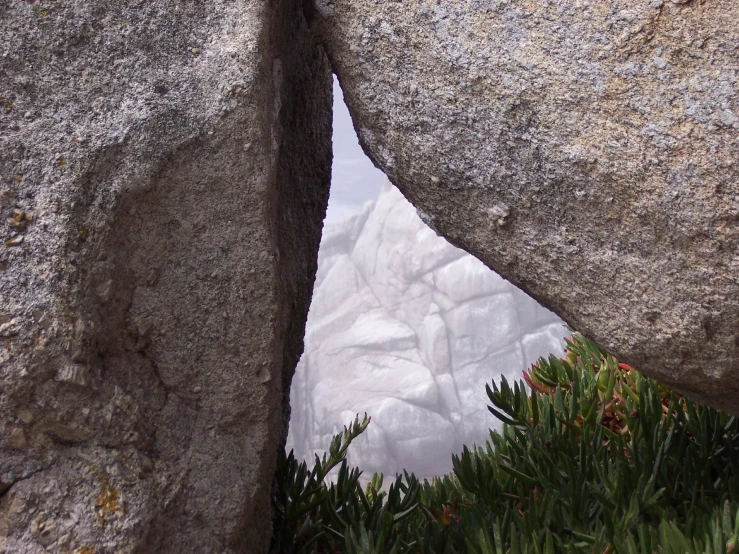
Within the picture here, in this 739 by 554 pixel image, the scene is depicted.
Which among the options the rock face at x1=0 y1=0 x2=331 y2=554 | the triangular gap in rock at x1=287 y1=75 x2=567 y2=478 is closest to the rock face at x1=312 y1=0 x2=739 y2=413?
the rock face at x1=0 y1=0 x2=331 y2=554

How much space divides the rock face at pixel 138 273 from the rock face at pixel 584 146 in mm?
403

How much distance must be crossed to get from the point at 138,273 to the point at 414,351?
974 inches

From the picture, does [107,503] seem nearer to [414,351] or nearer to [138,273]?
[138,273]

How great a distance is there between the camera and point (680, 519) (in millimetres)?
2207

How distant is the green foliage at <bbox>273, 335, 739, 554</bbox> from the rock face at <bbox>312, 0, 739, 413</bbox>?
0.43 metres

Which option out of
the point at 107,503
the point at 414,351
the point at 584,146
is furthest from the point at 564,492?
the point at 414,351

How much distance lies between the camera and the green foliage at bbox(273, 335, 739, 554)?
2.08 m

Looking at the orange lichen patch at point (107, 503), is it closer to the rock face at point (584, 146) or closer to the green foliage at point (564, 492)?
the green foliage at point (564, 492)

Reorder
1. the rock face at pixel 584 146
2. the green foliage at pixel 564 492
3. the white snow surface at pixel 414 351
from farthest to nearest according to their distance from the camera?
the white snow surface at pixel 414 351 → the green foliage at pixel 564 492 → the rock face at pixel 584 146

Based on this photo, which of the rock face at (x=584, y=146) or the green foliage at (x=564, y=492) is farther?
the green foliage at (x=564, y=492)

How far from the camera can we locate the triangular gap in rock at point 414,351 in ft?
78.3

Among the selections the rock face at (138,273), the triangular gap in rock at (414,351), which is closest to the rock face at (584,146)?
the rock face at (138,273)

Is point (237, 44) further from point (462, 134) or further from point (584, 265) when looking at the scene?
point (584, 265)

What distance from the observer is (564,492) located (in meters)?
2.38
